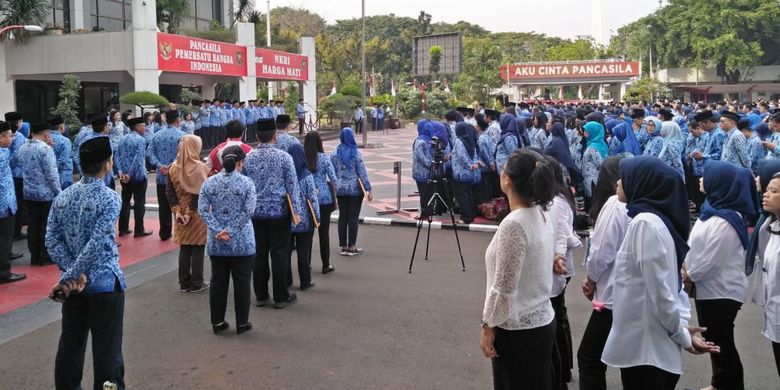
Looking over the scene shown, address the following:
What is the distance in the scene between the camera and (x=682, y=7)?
55.2 m

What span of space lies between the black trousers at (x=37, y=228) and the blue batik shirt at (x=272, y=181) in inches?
139

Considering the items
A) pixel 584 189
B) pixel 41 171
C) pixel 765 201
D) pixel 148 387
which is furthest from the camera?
pixel 584 189

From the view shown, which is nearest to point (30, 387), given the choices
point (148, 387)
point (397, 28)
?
point (148, 387)

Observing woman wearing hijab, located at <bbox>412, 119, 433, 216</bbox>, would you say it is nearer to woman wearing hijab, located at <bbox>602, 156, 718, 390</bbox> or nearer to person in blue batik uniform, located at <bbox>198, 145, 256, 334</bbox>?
person in blue batik uniform, located at <bbox>198, 145, 256, 334</bbox>

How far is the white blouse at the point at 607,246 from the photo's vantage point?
3.94 m

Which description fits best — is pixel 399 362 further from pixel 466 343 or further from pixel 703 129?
pixel 703 129

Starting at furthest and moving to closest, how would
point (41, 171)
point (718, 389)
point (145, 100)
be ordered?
point (145, 100) → point (41, 171) → point (718, 389)

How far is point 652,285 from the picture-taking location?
131 inches

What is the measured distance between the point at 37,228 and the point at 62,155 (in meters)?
1.31

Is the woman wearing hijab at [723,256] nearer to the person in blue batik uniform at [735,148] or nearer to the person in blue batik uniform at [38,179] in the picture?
the person in blue batik uniform at [735,148]

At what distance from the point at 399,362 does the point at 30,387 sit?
8.52ft

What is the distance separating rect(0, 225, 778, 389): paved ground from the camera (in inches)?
194

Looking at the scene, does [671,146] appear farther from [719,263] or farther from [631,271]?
[631,271]

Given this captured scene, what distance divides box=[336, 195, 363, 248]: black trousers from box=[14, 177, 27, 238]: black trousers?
426cm
